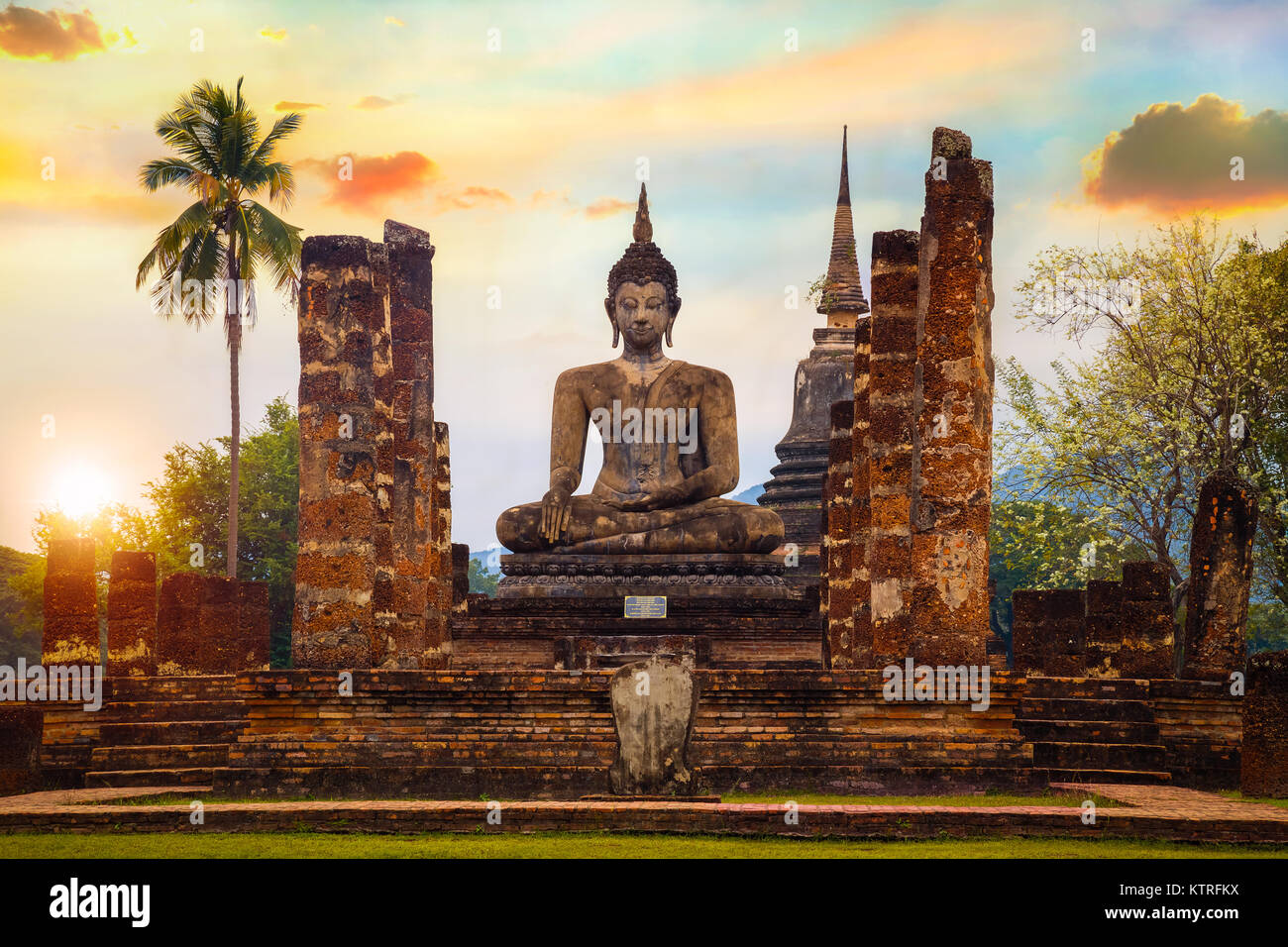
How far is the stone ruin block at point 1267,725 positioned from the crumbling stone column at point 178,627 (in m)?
11.5

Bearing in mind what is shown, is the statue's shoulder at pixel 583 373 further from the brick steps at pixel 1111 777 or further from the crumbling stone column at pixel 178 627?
the brick steps at pixel 1111 777

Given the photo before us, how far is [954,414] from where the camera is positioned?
12508 mm

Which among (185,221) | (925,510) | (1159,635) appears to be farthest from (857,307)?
(925,510)

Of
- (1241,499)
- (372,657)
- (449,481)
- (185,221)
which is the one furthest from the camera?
(185,221)

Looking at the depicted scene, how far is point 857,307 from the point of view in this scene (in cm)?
3400

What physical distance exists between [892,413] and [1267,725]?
465cm

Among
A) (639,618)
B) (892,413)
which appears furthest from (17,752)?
(892,413)

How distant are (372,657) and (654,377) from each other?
8602mm

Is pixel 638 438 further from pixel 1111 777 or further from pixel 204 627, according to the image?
pixel 1111 777

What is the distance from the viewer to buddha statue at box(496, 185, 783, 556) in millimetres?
19891

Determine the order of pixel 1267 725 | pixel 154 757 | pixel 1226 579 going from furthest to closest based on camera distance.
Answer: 1. pixel 1226 579
2. pixel 154 757
3. pixel 1267 725
